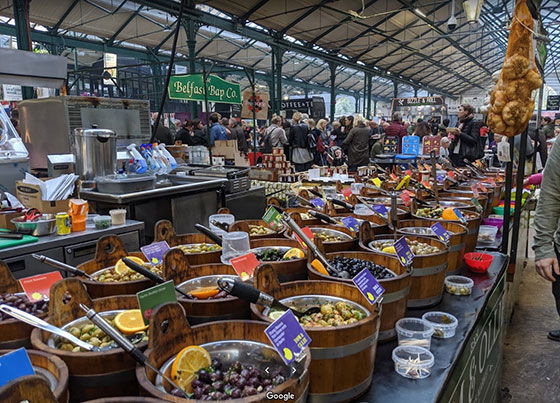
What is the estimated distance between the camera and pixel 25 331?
109 centimetres

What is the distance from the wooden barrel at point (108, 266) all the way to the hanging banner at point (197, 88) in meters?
4.80

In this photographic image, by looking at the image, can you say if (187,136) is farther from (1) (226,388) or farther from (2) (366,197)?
(1) (226,388)

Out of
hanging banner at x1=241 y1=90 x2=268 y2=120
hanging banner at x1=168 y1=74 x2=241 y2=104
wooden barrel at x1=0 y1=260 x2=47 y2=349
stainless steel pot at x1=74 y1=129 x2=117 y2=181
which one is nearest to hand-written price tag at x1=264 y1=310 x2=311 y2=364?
wooden barrel at x1=0 y1=260 x2=47 y2=349

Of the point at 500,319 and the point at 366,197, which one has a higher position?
the point at 366,197

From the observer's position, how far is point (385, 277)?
150cm

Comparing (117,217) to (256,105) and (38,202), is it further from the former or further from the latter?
(256,105)

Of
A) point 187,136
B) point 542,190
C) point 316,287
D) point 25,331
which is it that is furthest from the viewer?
point 187,136

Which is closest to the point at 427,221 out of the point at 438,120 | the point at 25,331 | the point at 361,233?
the point at 361,233

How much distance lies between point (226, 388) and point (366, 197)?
8.16 ft

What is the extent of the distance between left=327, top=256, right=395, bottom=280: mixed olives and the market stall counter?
0.24 meters

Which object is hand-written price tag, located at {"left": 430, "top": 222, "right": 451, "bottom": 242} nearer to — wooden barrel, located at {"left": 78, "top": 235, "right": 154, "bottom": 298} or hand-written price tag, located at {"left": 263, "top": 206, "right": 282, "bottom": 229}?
hand-written price tag, located at {"left": 263, "top": 206, "right": 282, "bottom": 229}

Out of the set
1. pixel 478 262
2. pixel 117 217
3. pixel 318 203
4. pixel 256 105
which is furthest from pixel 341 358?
pixel 256 105

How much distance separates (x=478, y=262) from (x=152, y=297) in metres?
1.78

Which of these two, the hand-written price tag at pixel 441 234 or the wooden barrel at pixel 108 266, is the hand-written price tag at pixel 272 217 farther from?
→ the hand-written price tag at pixel 441 234
